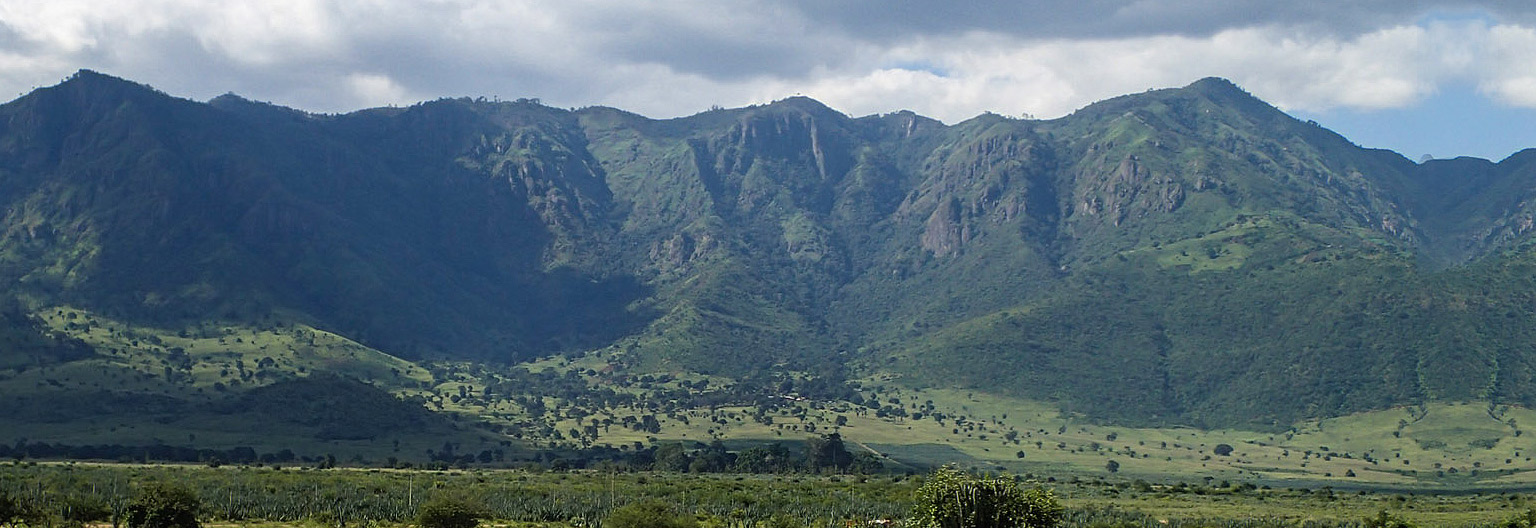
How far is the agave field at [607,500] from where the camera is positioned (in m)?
126

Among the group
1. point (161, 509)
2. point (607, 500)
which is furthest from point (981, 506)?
point (607, 500)

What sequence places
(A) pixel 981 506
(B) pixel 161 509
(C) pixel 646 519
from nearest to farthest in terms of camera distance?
(A) pixel 981 506 < (B) pixel 161 509 < (C) pixel 646 519

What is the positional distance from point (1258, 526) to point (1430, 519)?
21656 mm

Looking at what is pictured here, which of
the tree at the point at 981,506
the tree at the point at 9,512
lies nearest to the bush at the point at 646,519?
the tree at the point at 981,506

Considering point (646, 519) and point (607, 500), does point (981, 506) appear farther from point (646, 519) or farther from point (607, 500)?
point (607, 500)

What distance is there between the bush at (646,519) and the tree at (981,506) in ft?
131

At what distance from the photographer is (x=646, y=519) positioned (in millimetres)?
111062

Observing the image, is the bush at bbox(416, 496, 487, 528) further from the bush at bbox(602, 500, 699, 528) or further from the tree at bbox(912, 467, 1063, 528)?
the tree at bbox(912, 467, 1063, 528)

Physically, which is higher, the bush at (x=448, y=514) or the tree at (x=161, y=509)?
the tree at (x=161, y=509)

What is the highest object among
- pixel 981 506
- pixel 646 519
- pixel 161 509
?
pixel 981 506

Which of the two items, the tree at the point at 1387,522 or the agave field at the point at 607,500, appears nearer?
the tree at the point at 1387,522

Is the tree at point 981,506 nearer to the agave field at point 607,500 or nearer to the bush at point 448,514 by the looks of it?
the agave field at point 607,500

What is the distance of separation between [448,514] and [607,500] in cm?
3271

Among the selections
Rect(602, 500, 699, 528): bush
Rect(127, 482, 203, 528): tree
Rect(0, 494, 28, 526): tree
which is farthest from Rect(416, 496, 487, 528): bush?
Rect(0, 494, 28, 526): tree
